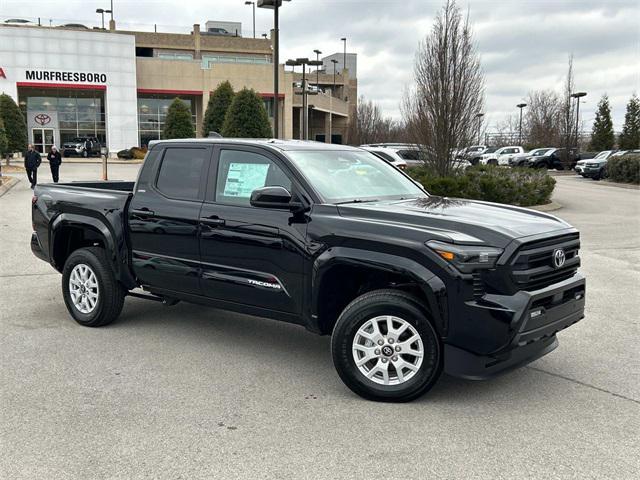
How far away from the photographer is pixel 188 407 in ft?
14.1

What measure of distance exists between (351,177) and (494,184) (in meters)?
13.8

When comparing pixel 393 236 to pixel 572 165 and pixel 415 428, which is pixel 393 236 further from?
pixel 572 165

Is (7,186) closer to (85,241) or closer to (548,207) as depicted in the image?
(85,241)

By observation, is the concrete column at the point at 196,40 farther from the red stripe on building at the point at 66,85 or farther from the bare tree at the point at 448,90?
the bare tree at the point at 448,90

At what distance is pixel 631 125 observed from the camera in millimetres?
56625

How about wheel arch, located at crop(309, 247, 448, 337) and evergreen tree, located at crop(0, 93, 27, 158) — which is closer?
wheel arch, located at crop(309, 247, 448, 337)

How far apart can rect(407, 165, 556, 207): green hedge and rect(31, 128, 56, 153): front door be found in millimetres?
45812

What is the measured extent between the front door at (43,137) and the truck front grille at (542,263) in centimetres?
5835

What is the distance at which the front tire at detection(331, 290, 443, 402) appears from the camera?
4270 mm

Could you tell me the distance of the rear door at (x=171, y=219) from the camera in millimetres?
5512

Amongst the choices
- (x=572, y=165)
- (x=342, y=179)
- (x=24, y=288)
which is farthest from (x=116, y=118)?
(x=342, y=179)

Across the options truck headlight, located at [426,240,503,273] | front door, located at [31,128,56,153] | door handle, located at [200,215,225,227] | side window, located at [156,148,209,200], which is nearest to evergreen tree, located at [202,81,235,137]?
front door, located at [31,128,56,153]

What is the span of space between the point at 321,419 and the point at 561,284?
6.42ft

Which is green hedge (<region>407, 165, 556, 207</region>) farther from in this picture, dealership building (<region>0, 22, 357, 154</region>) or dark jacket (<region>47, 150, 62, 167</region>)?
dealership building (<region>0, 22, 357, 154</region>)
